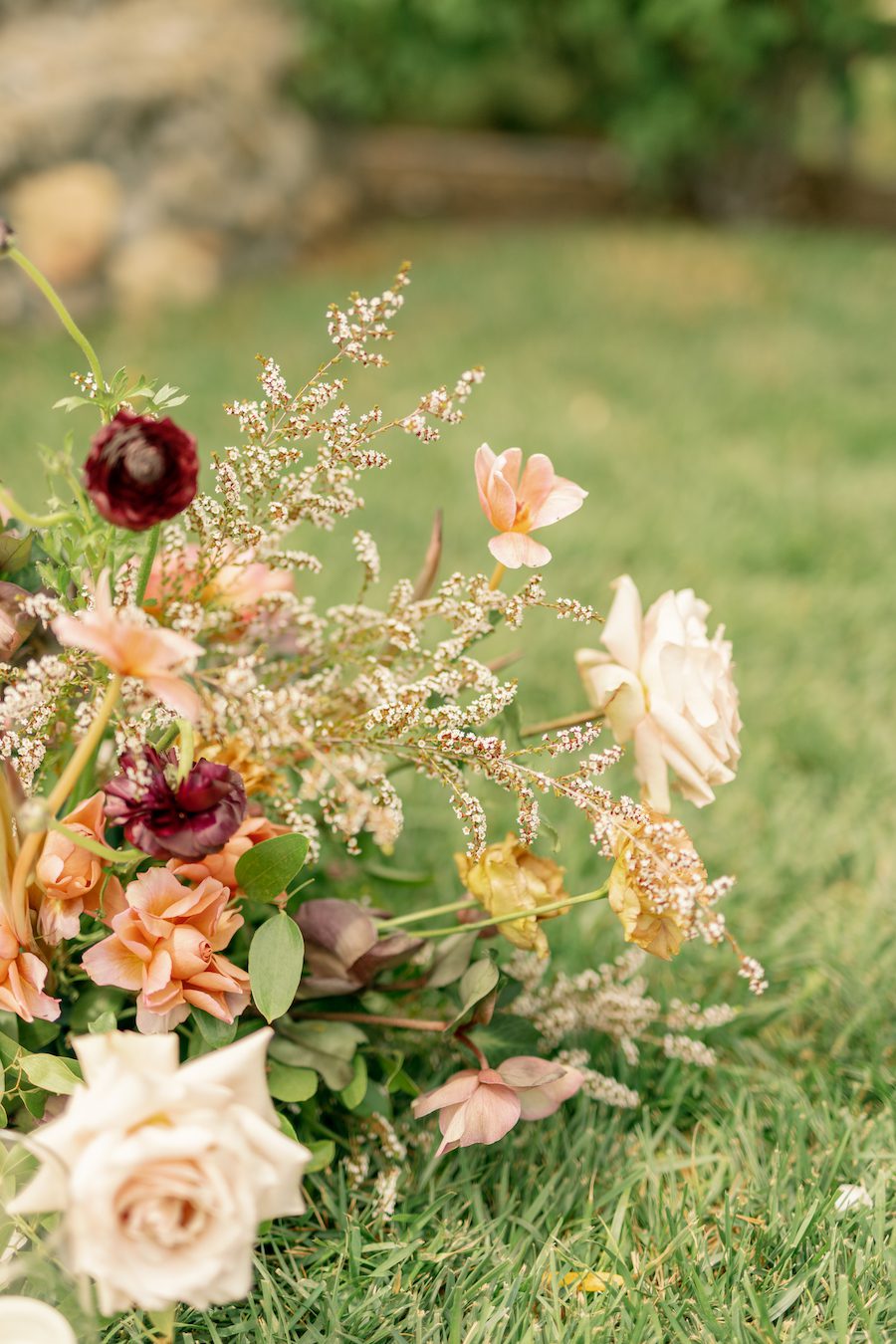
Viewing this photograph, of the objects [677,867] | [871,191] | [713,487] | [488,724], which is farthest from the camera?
[871,191]

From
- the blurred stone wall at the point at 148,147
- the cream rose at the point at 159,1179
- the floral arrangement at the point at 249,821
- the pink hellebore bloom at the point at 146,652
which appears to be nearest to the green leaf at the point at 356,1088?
the floral arrangement at the point at 249,821

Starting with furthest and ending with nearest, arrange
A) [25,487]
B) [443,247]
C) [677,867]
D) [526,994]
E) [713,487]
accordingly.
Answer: [443,247]
[713,487]
[25,487]
[526,994]
[677,867]

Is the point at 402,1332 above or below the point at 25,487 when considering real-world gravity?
above

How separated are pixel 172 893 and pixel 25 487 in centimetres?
180

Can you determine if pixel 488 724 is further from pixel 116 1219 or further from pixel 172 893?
pixel 116 1219

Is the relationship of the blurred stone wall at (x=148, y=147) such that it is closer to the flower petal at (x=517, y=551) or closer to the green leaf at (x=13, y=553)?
the green leaf at (x=13, y=553)

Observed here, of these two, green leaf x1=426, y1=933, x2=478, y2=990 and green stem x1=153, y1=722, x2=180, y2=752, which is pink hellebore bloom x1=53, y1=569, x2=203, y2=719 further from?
green leaf x1=426, y1=933, x2=478, y2=990

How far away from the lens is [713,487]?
8.84 feet

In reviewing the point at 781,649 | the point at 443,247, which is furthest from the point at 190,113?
the point at 781,649

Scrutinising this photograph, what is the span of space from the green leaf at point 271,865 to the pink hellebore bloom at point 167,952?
0.02m

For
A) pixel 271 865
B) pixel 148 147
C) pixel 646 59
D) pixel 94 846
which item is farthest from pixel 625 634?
pixel 646 59

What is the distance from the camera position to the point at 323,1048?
2.94 ft

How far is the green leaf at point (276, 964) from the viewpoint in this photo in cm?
76

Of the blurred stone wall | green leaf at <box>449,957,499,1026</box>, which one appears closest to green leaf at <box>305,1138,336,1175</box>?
green leaf at <box>449,957,499,1026</box>
